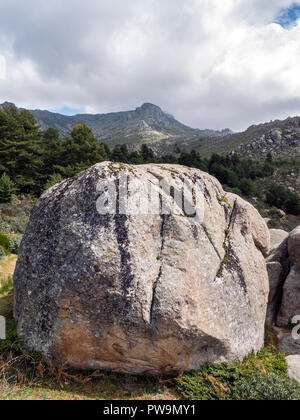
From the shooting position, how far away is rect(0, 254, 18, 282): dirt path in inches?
478

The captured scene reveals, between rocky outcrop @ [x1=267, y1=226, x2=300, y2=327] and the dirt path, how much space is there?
1285 cm

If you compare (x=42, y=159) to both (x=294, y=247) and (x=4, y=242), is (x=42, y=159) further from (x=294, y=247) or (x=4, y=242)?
(x=294, y=247)

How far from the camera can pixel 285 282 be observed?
403 inches

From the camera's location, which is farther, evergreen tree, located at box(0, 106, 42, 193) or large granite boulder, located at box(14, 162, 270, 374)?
evergreen tree, located at box(0, 106, 42, 193)

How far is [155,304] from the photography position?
613cm

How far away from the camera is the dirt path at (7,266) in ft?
39.8

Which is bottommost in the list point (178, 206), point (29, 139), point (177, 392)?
point (177, 392)

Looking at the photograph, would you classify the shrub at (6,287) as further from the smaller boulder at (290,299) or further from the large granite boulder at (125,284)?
the smaller boulder at (290,299)

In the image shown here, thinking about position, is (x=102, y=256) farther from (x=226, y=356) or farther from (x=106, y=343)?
(x=226, y=356)

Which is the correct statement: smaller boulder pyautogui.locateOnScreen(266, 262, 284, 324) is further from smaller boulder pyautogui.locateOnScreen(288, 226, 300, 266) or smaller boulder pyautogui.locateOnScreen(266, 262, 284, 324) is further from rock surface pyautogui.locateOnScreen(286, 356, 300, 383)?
rock surface pyautogui.locateOnScreen(286, 356, 300, 383)

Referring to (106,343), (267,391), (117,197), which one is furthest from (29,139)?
(267,391)

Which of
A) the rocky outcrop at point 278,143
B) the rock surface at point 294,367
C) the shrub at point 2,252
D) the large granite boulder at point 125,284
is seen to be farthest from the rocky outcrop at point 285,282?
the rocky outcrop at point 278,143

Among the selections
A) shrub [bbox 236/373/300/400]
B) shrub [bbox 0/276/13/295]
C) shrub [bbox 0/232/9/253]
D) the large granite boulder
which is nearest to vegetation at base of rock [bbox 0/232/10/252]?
shrub [bbox 0/232/9/253]

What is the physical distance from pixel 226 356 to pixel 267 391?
1209mm
